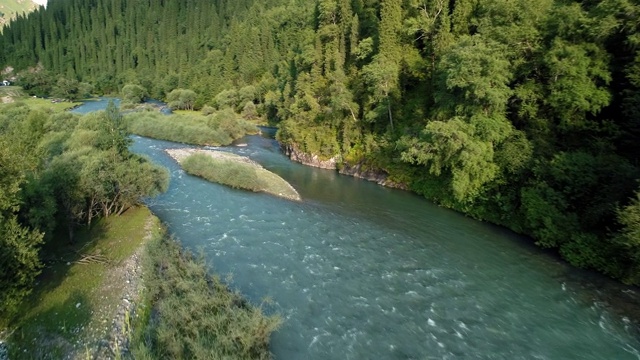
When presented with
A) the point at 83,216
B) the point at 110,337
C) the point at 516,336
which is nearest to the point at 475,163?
the point at 516,336

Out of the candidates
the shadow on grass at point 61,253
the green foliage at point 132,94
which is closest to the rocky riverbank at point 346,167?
the shadow on grass at point 61,253

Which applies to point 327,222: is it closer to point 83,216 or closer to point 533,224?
point 533,224

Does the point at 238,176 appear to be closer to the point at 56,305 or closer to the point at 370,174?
the point at 370,174

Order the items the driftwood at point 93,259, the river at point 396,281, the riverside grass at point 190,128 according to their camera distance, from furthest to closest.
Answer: the riverside grass at point 190,128 < the driftwood at point 93,259 < the river at point 396,281

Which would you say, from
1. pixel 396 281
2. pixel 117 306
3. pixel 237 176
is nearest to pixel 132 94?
pixel 237 176

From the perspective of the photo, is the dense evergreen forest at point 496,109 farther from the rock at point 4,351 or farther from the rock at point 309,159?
the rock at point 4,351
